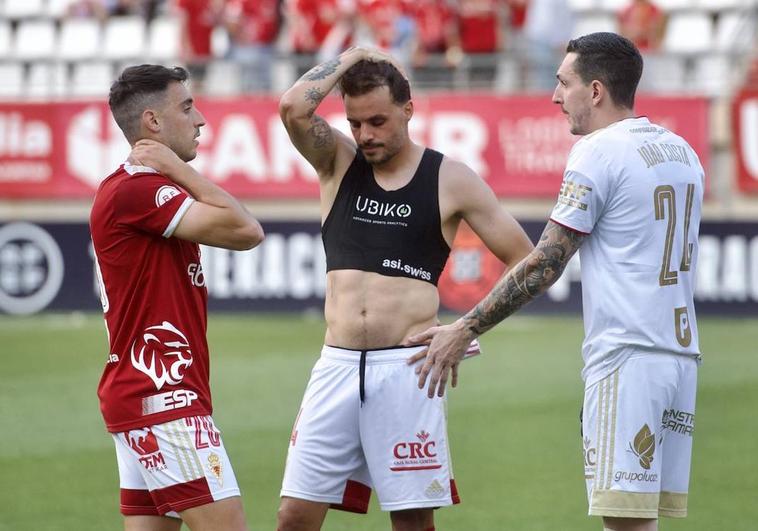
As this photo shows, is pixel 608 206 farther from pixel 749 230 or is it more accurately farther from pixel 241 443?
pixel 749 230

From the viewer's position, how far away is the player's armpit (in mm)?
4973

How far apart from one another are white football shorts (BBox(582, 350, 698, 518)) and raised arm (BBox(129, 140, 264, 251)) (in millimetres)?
1484

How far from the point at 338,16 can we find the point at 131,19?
181 inches

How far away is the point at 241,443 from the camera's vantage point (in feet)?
33.9

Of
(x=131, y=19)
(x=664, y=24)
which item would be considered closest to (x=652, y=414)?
(x=664, y=24)

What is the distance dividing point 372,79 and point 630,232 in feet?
4.58

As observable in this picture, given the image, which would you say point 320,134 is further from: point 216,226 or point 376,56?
point 216,226

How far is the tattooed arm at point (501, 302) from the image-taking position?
498 centimetres

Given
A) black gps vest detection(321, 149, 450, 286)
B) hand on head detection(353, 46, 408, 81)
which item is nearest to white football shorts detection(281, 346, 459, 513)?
black gps vest detection(321, 149, 450, 286)

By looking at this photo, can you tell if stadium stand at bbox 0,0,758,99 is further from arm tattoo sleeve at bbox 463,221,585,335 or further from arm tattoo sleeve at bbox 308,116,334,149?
arm tattoo sleeve at bbox 463,221,585,335

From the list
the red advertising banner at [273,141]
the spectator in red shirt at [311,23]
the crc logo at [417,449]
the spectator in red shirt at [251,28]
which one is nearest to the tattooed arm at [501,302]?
the crc logo at [417,449]

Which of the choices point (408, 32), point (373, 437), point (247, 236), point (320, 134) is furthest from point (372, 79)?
point (408, 32)

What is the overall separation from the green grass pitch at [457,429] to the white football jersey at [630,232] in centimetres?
310

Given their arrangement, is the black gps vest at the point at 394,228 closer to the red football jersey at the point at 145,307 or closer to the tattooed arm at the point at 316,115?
the tattooed arm at the point at 316,115
